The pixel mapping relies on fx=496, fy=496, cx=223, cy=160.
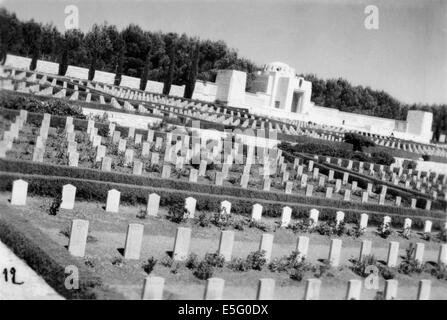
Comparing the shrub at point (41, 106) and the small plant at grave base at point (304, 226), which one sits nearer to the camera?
the small plant at grave base at point (304, 226)

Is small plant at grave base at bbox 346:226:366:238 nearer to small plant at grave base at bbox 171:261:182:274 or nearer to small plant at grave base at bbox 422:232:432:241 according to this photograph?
small plant at grave base at bbox 422:232:432:241

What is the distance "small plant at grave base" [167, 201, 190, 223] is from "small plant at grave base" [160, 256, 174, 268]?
2941mm

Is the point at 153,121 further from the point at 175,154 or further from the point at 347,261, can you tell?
the point at 347,261

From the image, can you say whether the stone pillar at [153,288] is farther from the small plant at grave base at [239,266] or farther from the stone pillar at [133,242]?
the small plant at grave base at [239,266]

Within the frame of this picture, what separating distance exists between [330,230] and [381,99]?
7444cm

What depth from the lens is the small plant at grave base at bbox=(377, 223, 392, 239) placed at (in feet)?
51.4

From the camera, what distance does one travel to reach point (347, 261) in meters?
12.5

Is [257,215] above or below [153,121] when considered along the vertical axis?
below

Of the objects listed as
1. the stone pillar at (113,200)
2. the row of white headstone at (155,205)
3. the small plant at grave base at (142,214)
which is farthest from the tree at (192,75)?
the stone pillar at (113,200)

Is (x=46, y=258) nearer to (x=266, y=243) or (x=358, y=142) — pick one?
(x=266, y=243)

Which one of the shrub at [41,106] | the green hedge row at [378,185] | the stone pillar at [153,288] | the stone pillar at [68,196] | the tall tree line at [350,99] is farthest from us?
the tall tree line at [350,99]

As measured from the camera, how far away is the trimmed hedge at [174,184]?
13.3 m

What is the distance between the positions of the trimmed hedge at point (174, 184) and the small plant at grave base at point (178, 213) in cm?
191
